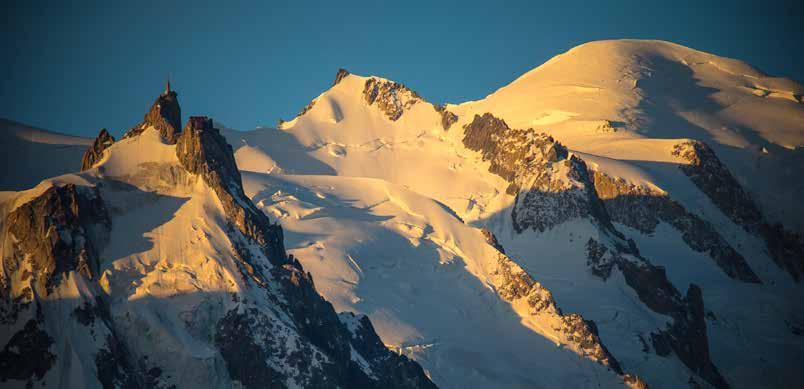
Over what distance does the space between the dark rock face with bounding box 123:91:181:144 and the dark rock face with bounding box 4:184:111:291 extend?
15.1 meters

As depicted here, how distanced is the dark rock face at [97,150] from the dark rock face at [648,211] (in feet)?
288

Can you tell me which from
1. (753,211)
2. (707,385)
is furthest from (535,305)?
(753,211)

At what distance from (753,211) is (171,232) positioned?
376ft

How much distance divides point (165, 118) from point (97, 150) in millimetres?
6736

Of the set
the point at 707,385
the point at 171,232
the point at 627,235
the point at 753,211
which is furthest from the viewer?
the point at 753,211

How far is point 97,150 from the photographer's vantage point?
11969 centimetres

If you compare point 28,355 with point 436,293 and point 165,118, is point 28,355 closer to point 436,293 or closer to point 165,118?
point 165,118

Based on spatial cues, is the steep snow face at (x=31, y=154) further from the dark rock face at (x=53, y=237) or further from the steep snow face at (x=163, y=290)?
the dark rock face at (x=53, y=237)

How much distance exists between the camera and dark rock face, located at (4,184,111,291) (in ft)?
330

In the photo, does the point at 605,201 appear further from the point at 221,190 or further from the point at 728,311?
the point at 221,190

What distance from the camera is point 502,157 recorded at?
19312 centimetres

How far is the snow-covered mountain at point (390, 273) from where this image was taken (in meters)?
101

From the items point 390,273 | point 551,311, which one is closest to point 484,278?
point 551,311

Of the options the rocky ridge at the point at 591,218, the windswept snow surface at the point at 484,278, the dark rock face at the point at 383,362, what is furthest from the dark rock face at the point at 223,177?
the rocky ridge at the point at 591,218
